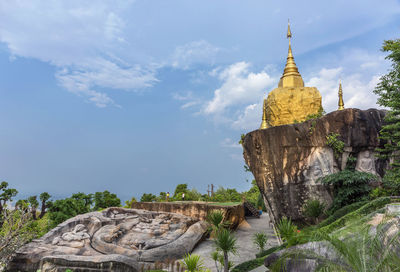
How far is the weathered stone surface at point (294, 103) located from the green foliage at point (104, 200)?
16.1 metres

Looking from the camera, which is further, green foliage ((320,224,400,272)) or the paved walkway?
the paved walkway

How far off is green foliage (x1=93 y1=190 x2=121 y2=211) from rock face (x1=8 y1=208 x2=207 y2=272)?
6513 mm

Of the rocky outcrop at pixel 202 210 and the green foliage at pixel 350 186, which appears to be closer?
the green foliage at pixel 350 186

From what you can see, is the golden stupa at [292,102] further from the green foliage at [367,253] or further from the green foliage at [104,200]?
the green foliage at [104,200]

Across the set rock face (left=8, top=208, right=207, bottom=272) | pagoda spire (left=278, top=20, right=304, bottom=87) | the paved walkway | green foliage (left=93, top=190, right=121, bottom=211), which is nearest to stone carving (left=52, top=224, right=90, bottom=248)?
rock face (left=8, top=208, right=207, bottom=272)

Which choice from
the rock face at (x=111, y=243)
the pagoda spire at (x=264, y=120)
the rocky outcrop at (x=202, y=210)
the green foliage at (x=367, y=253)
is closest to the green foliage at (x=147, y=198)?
the rocky outcrop at (x=202, y=210)

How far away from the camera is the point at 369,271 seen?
388 cm

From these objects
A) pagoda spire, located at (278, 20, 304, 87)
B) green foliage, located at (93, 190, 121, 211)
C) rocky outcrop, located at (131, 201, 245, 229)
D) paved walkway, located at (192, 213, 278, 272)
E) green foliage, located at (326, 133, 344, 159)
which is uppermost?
pagoda spire, located at (278, 20, 304, 87)

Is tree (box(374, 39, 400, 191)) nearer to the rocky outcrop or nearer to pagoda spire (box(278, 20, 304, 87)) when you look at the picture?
pagoda spire (box(278, 20, 304, 87))

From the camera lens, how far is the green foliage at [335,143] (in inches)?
526

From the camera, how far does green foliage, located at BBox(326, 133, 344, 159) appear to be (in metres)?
13.4

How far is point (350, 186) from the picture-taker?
12383 mm

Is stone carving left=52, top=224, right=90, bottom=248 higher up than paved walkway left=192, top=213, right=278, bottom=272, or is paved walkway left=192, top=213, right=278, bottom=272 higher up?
stone carving left=52, top=224, right=90, bottom=248

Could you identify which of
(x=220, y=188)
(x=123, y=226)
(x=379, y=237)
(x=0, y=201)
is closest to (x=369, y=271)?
(x=379, y=237)
